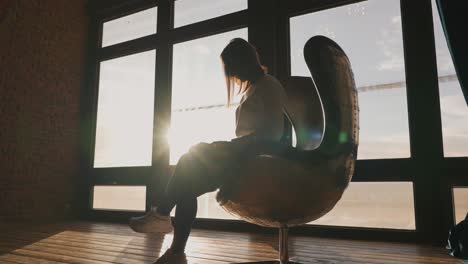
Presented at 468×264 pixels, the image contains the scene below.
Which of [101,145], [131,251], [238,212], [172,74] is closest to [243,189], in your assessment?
[238,212]

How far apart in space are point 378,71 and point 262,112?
2.02 m

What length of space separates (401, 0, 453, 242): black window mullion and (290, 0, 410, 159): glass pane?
7 centimetres

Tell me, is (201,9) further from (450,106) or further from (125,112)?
(450,106)

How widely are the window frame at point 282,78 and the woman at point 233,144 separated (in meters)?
0.48

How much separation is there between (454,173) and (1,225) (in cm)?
409

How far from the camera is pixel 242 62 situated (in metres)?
1.36

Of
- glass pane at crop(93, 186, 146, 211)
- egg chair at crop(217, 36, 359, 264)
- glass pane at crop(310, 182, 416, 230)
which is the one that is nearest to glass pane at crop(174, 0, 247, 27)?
glass pane at crop(93, 186, 146, 211)

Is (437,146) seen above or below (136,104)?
below

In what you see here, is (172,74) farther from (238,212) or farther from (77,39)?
(238,212)

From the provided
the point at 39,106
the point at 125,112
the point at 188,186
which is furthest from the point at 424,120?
the point at 39,106

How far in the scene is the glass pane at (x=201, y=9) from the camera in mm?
3613

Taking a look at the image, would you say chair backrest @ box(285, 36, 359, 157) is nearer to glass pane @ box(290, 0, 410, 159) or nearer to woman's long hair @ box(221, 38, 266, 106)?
woman's long hair @ box(221, 38, 266, 106)

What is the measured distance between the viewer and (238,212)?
Answer: 1229 mm

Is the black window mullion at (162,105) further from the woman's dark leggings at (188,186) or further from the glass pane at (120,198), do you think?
the woman's dark leggings at (188,186)
